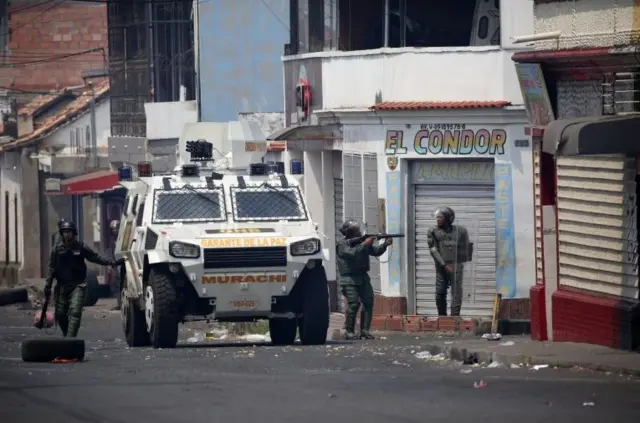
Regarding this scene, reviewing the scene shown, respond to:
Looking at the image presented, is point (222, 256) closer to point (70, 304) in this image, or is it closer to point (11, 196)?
point (70, 304)

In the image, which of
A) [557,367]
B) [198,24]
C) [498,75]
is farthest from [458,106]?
[198,24]

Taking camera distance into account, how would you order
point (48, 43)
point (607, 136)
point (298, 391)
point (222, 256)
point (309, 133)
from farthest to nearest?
point (48, 43)
point (309, 133)
point (222, 256)
point (607, 136)
point (298, 391)

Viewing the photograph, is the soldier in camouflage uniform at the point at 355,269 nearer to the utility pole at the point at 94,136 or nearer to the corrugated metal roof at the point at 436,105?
the corrugated metal roof at the point at 436,105

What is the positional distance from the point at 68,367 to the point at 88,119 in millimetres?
32163

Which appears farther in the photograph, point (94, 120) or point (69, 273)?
point (94, 120)

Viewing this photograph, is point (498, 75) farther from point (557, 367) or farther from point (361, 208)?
point (557, 367)

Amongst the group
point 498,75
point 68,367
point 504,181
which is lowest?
point 68,367

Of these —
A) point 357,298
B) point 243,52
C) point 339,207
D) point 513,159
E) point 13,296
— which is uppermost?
point 243,52

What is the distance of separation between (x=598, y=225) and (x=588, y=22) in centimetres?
215

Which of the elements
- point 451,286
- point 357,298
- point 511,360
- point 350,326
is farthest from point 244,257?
point 451,286

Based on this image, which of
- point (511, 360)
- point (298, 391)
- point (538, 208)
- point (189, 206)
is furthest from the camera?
point (189, 206)

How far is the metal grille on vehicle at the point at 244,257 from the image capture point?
1897 cm

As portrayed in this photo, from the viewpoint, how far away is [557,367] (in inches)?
595

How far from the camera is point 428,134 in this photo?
24.5 meters
